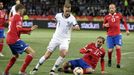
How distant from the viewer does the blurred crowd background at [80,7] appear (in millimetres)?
41781

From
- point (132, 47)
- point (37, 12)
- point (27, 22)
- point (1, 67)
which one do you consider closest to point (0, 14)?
point (1, 67)

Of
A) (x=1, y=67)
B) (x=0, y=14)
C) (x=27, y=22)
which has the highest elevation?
(x=0, y=14)

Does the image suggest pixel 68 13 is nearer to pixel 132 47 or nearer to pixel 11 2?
pixel 132 47

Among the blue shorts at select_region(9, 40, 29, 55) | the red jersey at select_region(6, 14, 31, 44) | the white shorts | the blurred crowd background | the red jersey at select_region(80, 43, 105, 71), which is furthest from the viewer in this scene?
the blurred crowd background

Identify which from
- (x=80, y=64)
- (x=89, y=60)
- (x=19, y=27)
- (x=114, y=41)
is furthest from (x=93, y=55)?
(x=19, y=27)

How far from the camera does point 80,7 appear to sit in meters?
43.2

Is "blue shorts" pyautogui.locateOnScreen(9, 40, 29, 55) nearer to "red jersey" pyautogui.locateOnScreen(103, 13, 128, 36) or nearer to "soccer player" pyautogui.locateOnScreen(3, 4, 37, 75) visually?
"soccer player" pyautogui.locateOnScreen(3, 4, 37, 75)

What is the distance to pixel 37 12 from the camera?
4378 cm

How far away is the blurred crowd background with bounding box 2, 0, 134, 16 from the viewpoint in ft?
A: 137

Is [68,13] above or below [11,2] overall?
above

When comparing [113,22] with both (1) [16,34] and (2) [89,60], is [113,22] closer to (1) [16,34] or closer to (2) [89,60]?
(2) [89,60]

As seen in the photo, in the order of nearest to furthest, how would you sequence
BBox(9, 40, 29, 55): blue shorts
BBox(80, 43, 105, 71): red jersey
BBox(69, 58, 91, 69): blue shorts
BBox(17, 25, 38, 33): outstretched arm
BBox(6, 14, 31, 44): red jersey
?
BBox(17, 25, 38, 33): outstretched arm → BBox(6, 14, 31, 44): red jersey → BBox(9, 40, 29, 55): blue shorts → BBox(69, 58, 91, 69): blue shorts → BBox(80, 43, 105, 71): red jersey

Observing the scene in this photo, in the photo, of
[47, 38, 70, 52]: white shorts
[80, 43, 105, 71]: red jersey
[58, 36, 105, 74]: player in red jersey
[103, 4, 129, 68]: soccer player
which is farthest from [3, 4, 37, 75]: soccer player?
[103, 4, 129, 68]: soccer player

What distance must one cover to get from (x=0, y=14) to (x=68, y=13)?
564 cm
